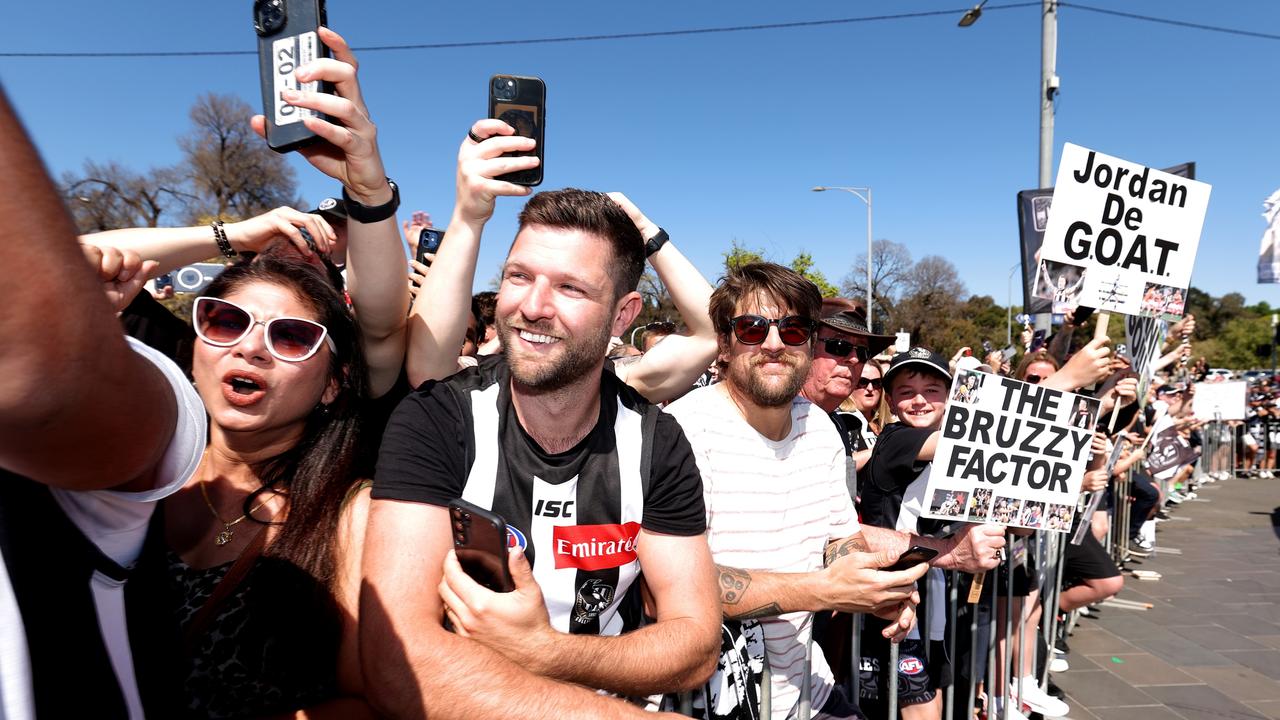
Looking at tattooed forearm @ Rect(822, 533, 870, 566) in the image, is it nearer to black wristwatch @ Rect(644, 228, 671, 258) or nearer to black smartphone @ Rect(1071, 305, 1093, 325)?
black wristwatch @ Rect(644, 228, 671, 258)

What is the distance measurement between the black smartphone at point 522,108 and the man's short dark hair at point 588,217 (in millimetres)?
113

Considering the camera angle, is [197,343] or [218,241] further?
[218,241]

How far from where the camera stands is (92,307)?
0.63 metres

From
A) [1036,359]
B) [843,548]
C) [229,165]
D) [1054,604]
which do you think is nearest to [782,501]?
[843,548]

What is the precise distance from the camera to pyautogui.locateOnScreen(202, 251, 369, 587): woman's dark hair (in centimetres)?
178

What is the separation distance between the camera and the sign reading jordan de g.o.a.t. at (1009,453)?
3.00 m

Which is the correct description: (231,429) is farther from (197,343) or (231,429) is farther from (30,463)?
(30,463)

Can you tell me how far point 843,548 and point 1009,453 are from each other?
3.27 feet

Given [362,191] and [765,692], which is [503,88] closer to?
[362,191]

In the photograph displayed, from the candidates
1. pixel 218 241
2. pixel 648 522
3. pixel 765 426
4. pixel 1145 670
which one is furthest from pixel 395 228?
pixel 1145 670

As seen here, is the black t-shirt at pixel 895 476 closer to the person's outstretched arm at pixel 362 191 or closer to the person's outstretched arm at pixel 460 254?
the person's outstretched arm at pixel 460 254

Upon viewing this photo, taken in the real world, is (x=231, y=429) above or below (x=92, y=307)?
below

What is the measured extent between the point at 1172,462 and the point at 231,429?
1054 centimetres

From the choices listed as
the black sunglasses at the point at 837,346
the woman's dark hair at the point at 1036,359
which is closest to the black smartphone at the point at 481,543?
the black sunglasses at the point at 837,346
